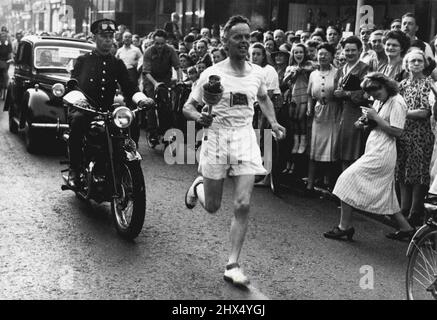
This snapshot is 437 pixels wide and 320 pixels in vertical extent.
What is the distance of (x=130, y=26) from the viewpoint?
31.8m

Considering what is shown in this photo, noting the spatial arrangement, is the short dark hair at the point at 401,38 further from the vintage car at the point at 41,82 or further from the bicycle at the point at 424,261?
the vintage car at the point at 41,82

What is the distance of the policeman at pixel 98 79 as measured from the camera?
805cm

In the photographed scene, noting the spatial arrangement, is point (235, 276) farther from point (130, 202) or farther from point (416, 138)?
point (416, 138)

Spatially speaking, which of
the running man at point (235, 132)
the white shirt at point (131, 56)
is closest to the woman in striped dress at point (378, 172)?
the running man at point (235, 132)

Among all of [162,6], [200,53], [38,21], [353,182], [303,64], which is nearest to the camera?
[353,182]

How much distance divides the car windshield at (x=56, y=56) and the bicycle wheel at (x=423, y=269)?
27.8ft

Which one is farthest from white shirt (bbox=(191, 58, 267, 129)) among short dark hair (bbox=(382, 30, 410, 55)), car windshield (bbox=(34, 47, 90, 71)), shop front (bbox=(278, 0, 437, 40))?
car windshield (bbox=(34, 47, 90, 71))

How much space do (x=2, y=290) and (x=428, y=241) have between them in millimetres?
2999

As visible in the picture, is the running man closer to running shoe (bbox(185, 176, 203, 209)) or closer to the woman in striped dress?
running shoe (bbox(185, 176, 203, 209))

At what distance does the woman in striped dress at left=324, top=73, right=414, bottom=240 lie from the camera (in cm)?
748

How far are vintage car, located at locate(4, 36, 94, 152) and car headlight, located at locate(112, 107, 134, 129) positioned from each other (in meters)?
3.98

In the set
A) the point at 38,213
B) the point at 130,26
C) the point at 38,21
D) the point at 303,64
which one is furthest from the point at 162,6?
the point at 38,21

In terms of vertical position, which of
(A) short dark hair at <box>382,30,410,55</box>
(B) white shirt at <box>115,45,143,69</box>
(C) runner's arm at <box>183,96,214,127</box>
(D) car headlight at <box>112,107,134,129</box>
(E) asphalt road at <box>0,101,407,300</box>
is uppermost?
(A) short dark hair at <box>382,30,410,55</box>
